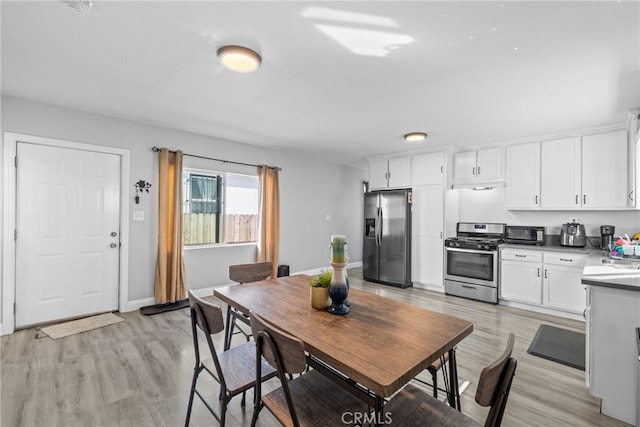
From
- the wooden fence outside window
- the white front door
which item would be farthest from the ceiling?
the wooden fence outside window

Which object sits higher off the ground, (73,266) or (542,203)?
(542,203)

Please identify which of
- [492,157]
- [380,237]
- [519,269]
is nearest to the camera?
[519,269]

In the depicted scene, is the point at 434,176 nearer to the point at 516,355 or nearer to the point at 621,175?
the point at 621,175

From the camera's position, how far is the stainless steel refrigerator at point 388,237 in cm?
522

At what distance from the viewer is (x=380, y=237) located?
18.2 ft

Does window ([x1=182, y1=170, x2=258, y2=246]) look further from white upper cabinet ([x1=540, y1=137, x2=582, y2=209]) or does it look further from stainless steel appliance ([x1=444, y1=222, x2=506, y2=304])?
white upper cabinet ([x1=540, y1=137, x2=582, y2=209])

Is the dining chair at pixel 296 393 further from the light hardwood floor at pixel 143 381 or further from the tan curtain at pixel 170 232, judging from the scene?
the tan curtain at pixel 170 232

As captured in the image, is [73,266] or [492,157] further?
[492,157]

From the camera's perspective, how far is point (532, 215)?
446 cm

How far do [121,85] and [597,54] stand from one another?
3.87 m

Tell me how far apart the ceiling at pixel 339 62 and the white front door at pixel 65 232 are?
0.68m

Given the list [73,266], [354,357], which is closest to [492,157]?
[354,357]

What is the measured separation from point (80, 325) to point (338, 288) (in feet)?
10.9

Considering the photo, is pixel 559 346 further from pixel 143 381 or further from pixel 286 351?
pixel 143 381
